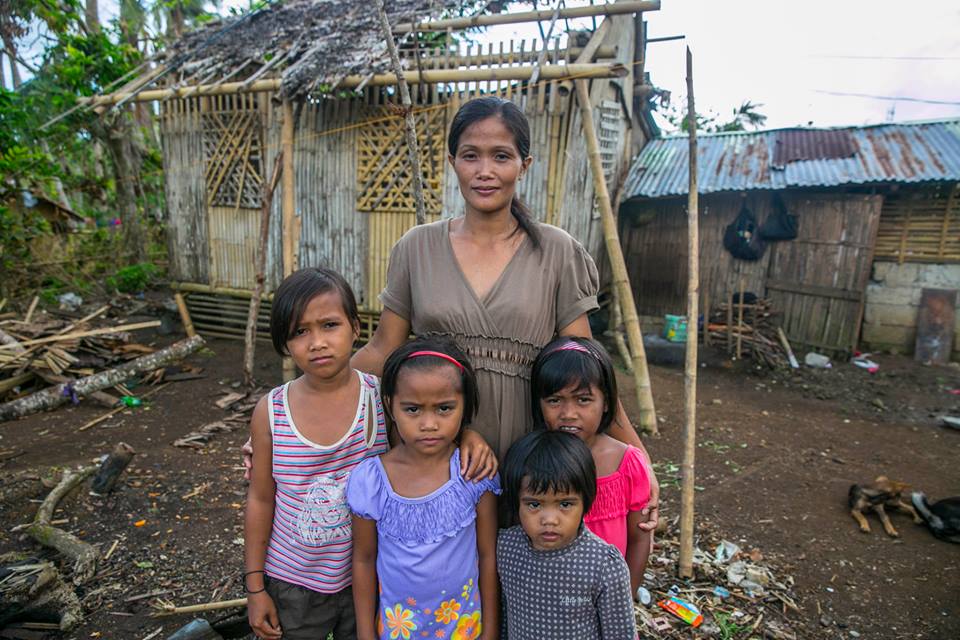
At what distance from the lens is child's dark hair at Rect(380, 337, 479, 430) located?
1.47m

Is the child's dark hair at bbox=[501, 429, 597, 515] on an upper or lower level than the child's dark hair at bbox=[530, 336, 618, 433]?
lower

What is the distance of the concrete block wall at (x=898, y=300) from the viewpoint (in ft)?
26.6

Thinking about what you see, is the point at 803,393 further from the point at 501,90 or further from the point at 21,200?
the point at 21,200

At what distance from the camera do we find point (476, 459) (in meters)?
1.50

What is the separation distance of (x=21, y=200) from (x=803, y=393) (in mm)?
12865

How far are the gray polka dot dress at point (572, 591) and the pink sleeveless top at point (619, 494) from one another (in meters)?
0.13

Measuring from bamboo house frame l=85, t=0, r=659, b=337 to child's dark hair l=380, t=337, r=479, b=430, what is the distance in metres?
4.11

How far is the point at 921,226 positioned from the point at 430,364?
31.3 feet

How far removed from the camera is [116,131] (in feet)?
30.5

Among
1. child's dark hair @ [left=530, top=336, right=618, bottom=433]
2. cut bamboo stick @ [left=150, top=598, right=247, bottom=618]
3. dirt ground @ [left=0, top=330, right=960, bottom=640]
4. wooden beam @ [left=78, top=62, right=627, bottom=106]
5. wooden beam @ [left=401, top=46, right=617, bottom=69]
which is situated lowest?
dirt ground @ [left=0, top=330, right=960, bottom=640]

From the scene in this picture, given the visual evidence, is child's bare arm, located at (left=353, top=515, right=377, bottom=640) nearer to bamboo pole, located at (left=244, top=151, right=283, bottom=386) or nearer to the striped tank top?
the striped tank top

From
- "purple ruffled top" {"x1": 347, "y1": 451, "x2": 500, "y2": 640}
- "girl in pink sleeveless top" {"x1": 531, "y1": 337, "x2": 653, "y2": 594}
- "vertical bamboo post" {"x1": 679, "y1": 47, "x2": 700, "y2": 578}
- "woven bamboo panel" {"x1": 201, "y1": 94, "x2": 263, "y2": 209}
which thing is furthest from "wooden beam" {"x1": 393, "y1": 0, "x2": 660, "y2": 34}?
"purple ruffled top" {"x1": 347, "y1": 451, "x2": 500, "y2": 640}

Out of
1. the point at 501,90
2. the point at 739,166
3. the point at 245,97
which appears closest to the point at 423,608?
the point at 501,90

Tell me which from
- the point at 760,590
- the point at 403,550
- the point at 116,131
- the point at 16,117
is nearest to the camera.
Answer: the point at 403,550
